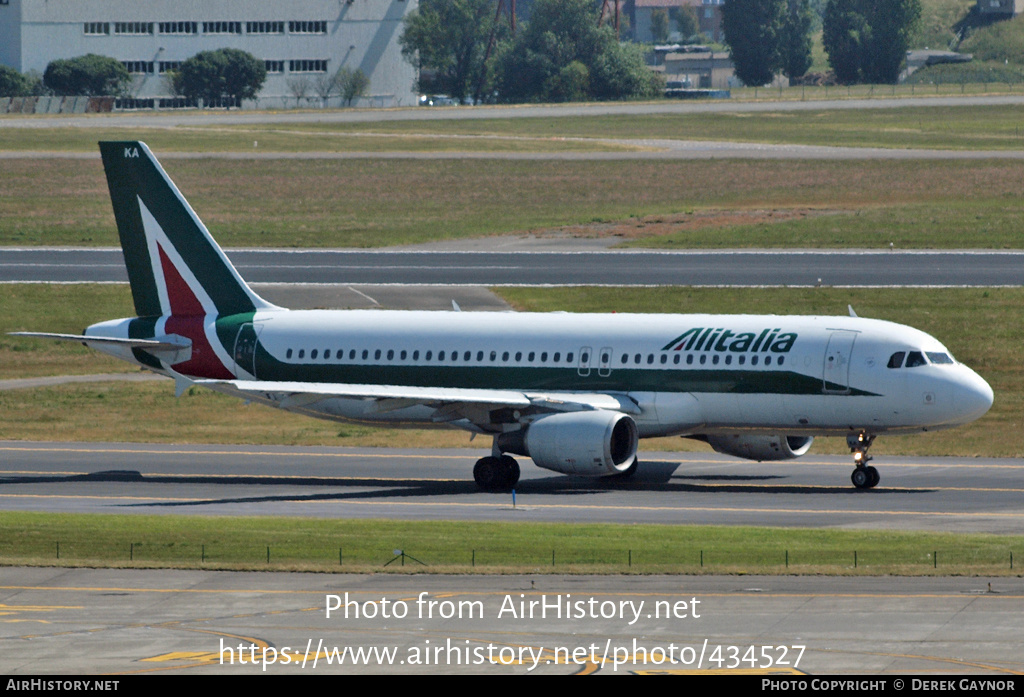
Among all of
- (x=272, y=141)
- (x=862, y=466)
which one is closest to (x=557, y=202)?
(x=272, y=141)

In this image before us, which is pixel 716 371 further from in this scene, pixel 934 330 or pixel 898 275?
pixel 898 275

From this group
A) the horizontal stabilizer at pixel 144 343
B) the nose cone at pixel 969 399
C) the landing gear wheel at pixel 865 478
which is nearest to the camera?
the nose cone at pixel 969 399

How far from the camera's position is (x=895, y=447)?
53812 mm

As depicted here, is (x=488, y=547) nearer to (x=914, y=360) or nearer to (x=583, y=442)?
(x=583, y=442)

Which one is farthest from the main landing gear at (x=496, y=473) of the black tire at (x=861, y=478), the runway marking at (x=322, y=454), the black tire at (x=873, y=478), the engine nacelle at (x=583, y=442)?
the black tire at (x=873, y=478)

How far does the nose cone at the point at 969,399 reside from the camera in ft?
142

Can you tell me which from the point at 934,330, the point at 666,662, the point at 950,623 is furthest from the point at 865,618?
the point at 934,330

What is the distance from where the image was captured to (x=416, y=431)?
59688mm

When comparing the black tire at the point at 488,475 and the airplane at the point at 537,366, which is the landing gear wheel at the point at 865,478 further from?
the black tire at the point at 488,475

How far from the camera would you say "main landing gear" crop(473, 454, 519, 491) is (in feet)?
150

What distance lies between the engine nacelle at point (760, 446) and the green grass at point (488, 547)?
1031cm

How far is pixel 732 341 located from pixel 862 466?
16.4ft

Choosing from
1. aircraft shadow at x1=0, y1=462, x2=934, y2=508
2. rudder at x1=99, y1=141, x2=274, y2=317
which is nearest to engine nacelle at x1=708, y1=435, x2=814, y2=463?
aircraft shadow at x1=0, y1=462, x2=934, y2=508

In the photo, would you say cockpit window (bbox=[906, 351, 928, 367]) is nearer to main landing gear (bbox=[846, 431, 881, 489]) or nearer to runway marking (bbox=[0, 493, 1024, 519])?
main landing gear (bbox=[846, 431, 881, 489])
